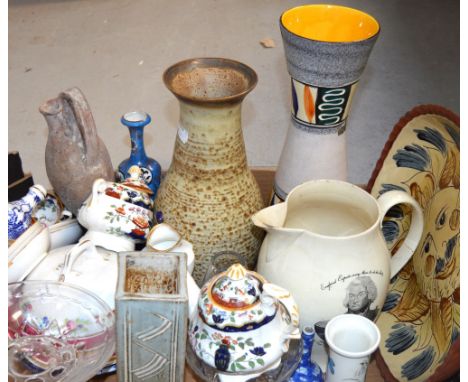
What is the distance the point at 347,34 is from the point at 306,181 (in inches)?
7.7

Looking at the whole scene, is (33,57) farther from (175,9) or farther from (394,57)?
(394,57)

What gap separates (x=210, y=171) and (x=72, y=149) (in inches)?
6.8

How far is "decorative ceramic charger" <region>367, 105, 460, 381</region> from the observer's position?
0.73 m

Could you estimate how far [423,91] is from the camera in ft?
5.58

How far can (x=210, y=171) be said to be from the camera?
2.50ft

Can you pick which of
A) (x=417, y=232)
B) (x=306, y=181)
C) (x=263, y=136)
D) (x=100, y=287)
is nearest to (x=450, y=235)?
(x=417, y=232)

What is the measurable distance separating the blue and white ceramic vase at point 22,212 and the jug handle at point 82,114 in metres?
0.08

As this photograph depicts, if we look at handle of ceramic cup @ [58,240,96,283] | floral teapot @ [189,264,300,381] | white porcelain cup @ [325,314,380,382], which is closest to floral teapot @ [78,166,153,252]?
handle of ceramic cup @ [58,240,96,283]

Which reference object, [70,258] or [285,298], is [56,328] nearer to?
[70,258]

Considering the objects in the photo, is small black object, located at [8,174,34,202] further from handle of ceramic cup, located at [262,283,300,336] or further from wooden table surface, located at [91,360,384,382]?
handle of ceramic cup, located at [262,283,300,336]

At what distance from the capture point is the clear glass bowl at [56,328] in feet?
2.21

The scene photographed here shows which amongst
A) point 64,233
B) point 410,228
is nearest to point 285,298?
point 410,228

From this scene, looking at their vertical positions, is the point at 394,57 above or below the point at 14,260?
below

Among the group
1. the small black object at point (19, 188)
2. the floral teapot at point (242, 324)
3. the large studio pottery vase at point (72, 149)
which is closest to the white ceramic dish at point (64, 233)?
the large studio pottery vase at point (72, 149)
